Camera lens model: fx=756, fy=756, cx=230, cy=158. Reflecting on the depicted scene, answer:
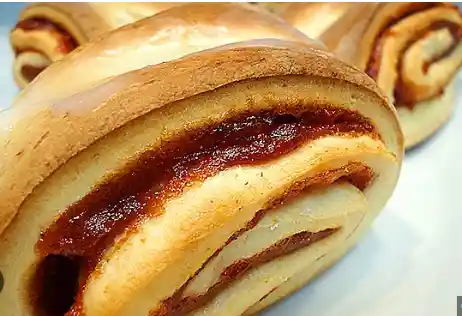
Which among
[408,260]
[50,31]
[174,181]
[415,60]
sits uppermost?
[50,31]

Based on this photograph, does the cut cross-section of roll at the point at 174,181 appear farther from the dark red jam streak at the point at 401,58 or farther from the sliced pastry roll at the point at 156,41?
the dark red jam streak at the point at 401,58

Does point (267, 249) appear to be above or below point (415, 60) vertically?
below

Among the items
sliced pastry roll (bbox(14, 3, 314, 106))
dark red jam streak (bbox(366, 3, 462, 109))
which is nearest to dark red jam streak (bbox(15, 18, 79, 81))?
sliced pastry roll (bbox(14, 3, 314, 106))

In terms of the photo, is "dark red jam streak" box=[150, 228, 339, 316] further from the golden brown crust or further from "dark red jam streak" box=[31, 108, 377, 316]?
the golden brown crust

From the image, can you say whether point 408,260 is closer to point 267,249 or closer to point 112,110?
point 267,249

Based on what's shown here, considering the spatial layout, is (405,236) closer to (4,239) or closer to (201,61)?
(201,61)

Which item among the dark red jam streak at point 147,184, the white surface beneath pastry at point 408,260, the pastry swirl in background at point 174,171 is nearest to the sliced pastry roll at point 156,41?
the pastry swirl in background at point 174,171

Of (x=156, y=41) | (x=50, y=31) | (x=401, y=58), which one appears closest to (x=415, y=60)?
(x=401, y=58)
